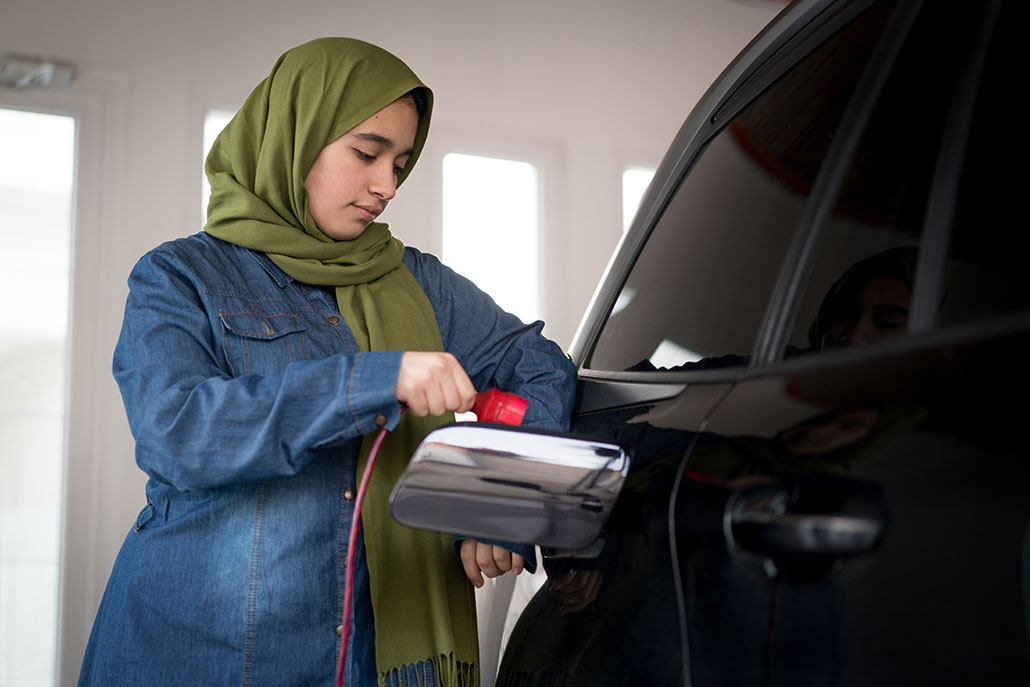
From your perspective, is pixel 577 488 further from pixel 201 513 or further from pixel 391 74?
pixel 391 74

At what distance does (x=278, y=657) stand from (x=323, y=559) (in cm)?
14

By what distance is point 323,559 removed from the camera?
128cm

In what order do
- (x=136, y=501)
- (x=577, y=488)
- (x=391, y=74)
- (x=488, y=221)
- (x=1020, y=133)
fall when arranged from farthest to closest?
(x=488, y=221) < (x=136, y=501) < (x=391, y=74) < (x=577, y=488) < (x=1020, y=133)

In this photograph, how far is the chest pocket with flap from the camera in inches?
50.5

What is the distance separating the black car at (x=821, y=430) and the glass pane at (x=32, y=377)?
3401 millimetres

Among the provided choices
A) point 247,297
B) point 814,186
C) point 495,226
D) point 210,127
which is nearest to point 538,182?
point 495,226

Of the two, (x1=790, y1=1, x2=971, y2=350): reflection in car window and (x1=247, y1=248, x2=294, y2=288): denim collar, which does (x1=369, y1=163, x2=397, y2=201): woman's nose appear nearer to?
(x1=247, y1=248, x2=294, y2=288): denim collar

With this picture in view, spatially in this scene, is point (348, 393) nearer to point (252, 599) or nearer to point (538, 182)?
point (252, 599)

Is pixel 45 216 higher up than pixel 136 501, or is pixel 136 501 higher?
pixel 45 216

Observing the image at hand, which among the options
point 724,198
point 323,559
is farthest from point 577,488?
point 323,559

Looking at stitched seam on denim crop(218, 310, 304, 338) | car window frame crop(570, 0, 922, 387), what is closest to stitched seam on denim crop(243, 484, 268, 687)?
stitched seam on denim crop(218, 310, 304, 338)

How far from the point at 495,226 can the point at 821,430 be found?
4.19 m

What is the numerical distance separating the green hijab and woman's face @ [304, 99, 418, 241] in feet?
0.05

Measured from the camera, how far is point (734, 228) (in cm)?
103
